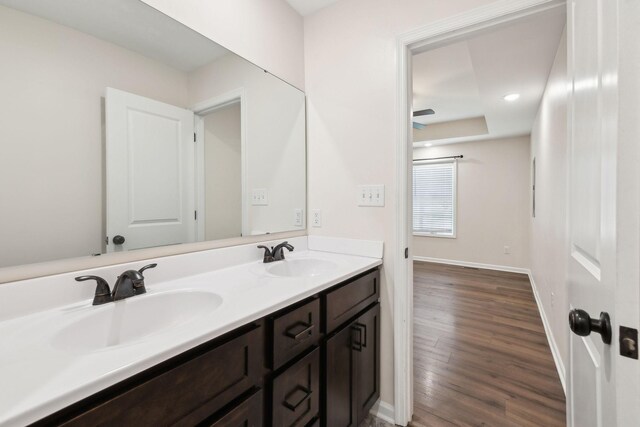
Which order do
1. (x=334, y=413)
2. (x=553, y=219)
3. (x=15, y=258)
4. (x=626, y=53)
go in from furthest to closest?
1. (x=553, y=219)
2. (x=334, y=413)
3. (x=15, y=258)
4. (x=626, y=53)

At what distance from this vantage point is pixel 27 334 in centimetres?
70

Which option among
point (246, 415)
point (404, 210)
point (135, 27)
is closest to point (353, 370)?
point (246, 415)

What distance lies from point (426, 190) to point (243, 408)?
527 cm

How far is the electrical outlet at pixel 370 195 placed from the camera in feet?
5.10

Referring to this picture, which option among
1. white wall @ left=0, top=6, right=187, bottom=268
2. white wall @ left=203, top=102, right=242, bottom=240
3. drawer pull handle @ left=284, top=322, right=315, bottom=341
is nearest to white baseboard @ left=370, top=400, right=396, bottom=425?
drawer pull handle @ left=284, top=322, right=315, bottom=341

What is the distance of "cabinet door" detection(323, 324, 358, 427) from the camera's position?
44.9 inches

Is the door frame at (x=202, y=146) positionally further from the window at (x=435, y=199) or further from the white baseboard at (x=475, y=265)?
the white baseboard at (x=475, y=265)

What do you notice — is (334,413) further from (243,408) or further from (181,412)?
(181,412)

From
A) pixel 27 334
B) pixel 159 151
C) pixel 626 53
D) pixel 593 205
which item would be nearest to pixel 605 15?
pixel 626 53

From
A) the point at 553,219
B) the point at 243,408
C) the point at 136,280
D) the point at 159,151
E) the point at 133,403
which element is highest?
the point at 159,151

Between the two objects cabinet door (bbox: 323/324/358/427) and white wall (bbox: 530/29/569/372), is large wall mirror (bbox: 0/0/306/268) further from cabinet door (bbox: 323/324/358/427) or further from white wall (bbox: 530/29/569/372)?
white wall (bbox: 530/29/569/372)

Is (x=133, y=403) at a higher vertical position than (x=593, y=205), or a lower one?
lower

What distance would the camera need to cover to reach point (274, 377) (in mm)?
885

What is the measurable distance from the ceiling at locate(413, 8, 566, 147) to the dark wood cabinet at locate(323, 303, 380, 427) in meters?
1.54
